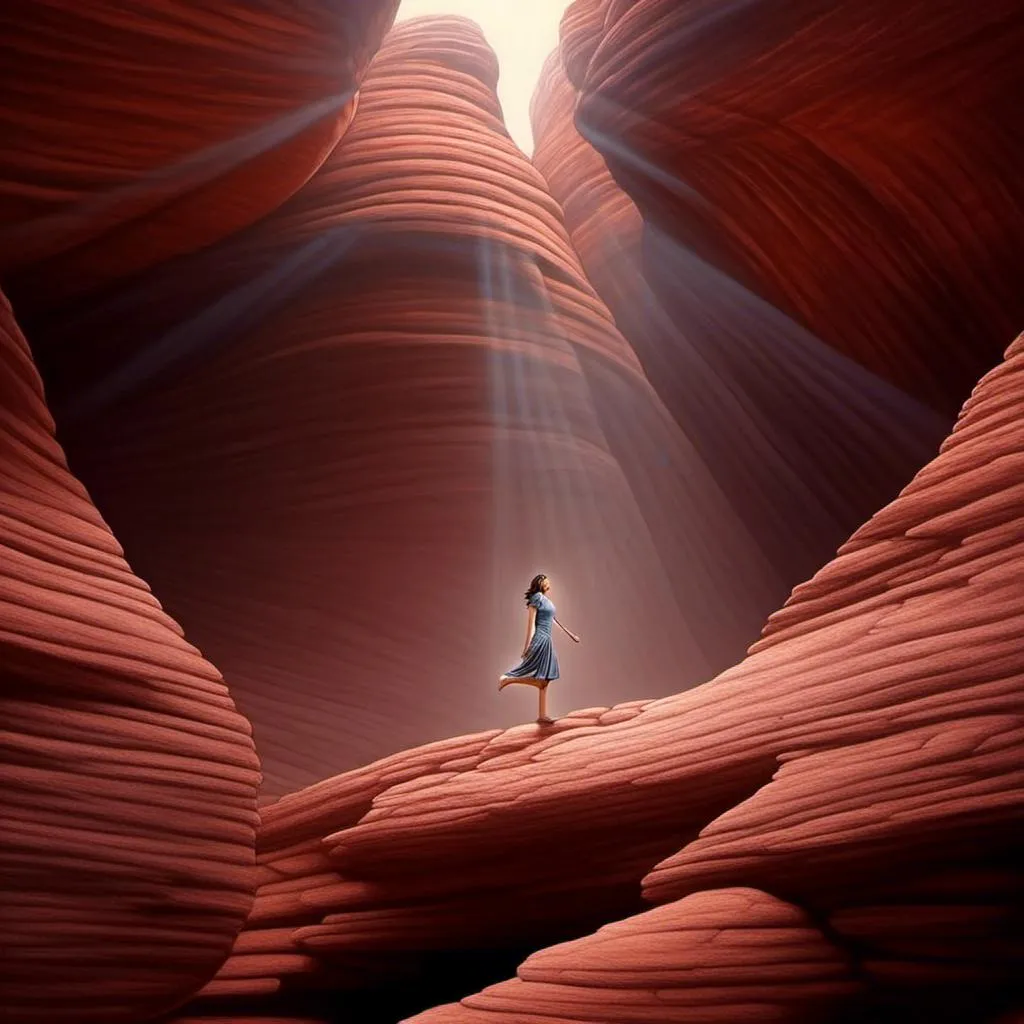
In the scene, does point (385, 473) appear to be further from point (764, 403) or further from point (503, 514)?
point (764, 403)

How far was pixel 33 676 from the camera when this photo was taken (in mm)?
4160

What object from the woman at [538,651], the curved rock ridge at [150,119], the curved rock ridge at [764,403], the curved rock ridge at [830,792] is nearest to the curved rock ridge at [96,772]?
the curved rock ridge at [830,792]

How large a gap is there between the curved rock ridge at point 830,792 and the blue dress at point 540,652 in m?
0.43

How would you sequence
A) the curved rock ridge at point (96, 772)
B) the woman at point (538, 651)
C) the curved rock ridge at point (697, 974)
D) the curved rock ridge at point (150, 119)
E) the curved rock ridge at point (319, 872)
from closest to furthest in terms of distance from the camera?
the curved rock ridge at point (697, 974) < the curved rock ridge at point (96, 772) < the curved rock ridge at point (319, 872) < the woman at point (538, 651) < the curved rock ridge at point (150, 119)

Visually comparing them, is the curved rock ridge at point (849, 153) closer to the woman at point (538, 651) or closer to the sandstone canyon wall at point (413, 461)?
the sandstone canyon wall at point (413, 461)

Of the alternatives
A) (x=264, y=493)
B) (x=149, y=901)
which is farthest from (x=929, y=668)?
(x=264, y=493)

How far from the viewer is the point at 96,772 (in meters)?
4.22

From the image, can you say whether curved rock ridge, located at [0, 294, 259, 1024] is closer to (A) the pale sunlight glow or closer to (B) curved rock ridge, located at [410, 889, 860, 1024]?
(B) curved rock ridge, located at [410, 889, 860, 1024]

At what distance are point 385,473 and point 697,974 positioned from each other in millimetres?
5412

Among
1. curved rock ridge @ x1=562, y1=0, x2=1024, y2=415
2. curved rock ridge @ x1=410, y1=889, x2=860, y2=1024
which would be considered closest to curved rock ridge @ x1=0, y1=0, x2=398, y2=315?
curved rock ridge @ x1=562, y1=0, x2=1024, y2=415

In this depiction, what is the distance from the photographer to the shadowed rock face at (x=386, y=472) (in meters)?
7.66

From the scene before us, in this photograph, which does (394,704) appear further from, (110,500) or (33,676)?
(33,676)

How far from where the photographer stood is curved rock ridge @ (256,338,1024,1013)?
3.11m

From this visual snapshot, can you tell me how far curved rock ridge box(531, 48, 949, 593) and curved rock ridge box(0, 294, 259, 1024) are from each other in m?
5.37
